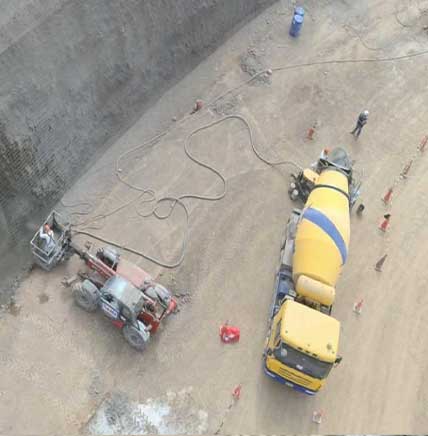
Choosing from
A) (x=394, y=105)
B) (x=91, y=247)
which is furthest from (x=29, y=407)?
(x=394, y=105)

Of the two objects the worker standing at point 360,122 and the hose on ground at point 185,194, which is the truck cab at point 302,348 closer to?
the hose on ground at point 185,194

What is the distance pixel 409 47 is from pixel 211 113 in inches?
354

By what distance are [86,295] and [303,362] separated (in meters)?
5.34

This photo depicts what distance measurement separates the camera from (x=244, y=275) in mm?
14531

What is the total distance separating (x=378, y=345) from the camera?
13781 mm

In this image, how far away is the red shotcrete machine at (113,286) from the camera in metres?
12.5

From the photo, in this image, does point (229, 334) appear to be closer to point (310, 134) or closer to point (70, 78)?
point (310, 134)

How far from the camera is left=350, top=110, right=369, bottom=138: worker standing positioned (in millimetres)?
17141

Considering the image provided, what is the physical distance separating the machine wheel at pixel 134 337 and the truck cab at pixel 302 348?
118 inches

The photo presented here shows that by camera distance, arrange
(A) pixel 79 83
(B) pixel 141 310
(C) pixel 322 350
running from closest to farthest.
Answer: (C) pixel 322 350
(B) pixel 141 310
(A) pixel 79 83

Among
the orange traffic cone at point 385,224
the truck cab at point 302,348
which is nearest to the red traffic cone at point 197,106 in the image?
the orange traffic cone at point 385,224

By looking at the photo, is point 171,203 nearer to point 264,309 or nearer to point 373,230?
point 264,309

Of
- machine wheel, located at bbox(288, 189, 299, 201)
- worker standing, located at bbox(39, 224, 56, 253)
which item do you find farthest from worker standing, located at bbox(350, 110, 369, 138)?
worker standing, located at bbox(39, 224, 56, 253)

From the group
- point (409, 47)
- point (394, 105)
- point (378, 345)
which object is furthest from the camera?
point (409, 47)
